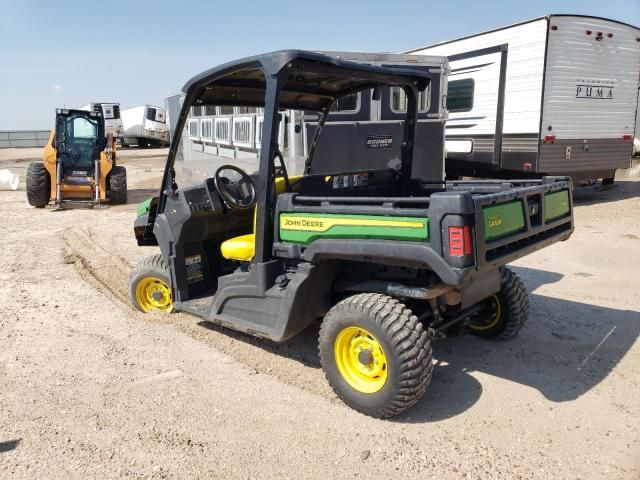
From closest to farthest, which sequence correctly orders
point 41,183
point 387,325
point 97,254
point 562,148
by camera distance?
point 387,325
point 97,254
point 562,148
point 41,183

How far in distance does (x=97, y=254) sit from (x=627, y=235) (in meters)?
7.43

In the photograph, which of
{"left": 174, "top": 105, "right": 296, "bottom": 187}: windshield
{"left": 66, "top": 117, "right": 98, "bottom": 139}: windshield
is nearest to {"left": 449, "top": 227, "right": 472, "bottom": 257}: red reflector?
{"left": 174, "top": 105, "right": 296, "bottom": 187}: windshield

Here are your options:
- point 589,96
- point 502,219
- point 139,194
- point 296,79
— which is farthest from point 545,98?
point 139,194

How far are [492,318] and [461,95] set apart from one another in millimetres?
7554

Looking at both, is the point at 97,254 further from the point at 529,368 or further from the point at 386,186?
the point at 529,368

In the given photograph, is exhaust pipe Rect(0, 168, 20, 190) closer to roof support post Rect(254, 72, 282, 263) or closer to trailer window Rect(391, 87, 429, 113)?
trailer window Rect(391, 87, 429, 113)

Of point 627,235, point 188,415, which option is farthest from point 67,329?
point 627,235

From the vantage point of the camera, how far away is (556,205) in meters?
3.60

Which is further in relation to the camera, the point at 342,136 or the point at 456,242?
the point at 342,136

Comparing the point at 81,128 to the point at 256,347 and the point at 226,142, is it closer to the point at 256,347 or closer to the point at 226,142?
the point at 226,142

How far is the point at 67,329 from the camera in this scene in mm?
4574

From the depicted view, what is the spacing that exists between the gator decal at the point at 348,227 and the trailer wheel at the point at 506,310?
151 cm

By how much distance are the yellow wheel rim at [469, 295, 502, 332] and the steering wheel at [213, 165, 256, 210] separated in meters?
1.98

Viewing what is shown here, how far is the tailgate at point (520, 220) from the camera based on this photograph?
286 centimetres
